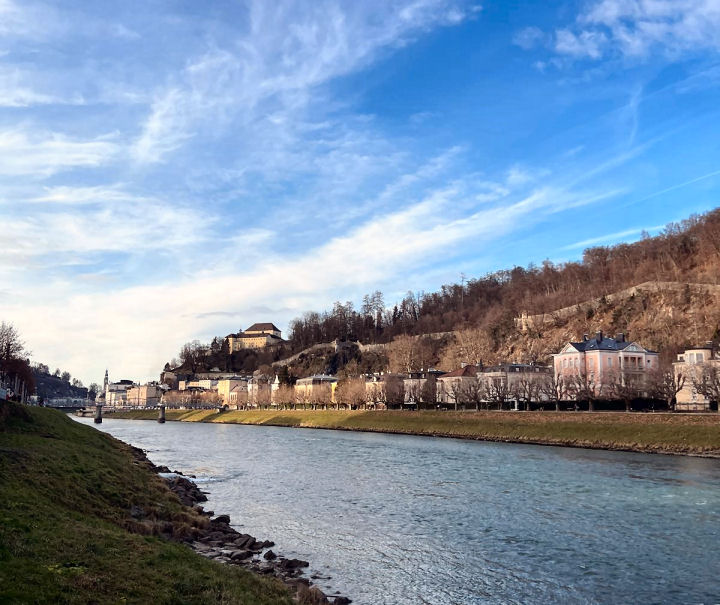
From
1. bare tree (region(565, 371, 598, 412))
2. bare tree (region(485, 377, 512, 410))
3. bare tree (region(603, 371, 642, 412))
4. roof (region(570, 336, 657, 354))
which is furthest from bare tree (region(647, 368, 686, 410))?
bare tree (region(485, 377, 512, 410))

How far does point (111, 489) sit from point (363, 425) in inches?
2676

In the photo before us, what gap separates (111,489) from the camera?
22.5 metres

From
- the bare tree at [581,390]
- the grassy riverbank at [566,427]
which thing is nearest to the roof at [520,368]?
the bare tree at [581,390]

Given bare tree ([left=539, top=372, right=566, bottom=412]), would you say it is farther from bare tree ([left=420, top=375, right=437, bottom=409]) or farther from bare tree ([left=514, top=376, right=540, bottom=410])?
bare tree ([left=420, top=375, right=437, bottom=409])

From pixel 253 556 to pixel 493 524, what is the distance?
9.90 meters

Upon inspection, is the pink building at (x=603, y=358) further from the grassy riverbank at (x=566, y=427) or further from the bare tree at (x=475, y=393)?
the grassy riverbank at (x=566, y=427)

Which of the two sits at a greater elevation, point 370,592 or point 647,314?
point 647,314

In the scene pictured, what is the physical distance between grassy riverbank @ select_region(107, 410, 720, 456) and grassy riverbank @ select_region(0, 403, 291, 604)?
39.0 metres

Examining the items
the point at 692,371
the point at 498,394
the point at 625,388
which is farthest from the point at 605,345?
the point at 625,388

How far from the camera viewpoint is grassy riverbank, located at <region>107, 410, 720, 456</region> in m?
46.6

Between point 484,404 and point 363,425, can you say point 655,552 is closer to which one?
point 484,404

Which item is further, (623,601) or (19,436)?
(19,436)

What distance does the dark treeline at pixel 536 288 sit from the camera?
398ft

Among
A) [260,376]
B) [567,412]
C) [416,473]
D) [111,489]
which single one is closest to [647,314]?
[567,412]
